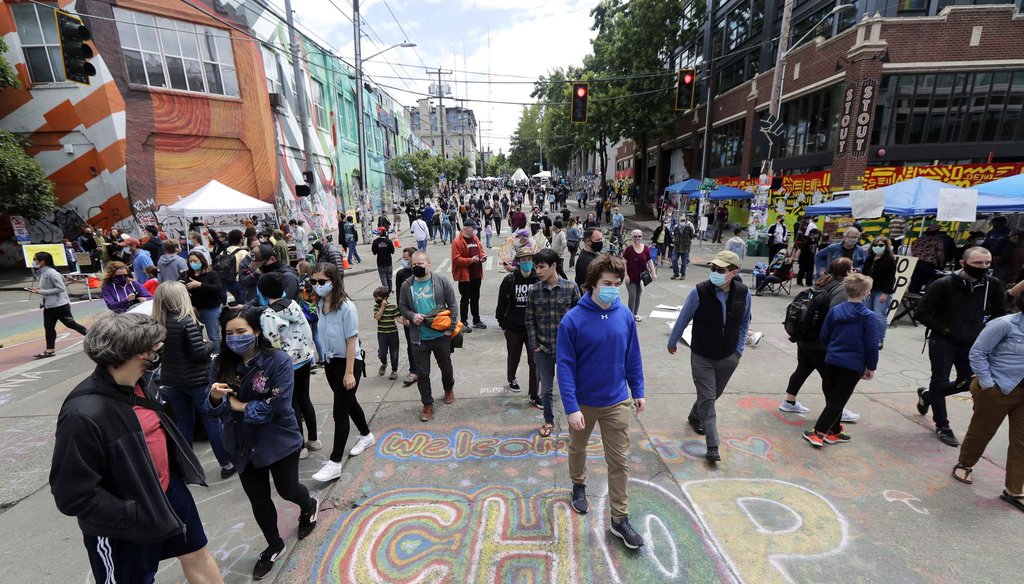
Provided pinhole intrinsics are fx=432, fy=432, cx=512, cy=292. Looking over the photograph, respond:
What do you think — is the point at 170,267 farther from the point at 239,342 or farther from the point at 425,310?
the point at 239,342

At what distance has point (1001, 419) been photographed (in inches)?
137

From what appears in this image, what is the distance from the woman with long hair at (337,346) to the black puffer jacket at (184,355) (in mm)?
950

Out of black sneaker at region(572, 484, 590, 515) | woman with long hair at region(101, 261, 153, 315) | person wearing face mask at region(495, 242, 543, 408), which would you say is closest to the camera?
black sneaker at region(572, 484, 590, 515)

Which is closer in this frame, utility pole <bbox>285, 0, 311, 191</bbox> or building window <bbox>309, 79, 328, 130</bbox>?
utility pole <bbox>285, 0, 311, 191</bbox>

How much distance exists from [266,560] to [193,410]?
1.85 m

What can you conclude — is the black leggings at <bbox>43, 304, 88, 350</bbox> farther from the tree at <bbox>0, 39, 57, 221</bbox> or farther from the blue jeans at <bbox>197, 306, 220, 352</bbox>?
the tree at <bbox>0, 39, 57, 221</bbox>

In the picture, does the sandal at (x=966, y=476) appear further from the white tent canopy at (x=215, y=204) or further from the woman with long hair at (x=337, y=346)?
the white tent canopy at (x=215, y=204)

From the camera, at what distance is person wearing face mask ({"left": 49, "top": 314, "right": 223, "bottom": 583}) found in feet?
5.82

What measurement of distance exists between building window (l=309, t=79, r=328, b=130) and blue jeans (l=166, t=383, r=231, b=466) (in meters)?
23.0

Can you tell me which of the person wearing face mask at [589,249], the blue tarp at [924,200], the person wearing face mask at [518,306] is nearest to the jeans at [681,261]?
the blue tarp at [924,200]

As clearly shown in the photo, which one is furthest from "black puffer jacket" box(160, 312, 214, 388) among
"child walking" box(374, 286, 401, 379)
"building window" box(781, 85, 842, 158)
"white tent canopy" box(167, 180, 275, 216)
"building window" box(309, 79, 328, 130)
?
"building window" box(309, 79, 328, 130)

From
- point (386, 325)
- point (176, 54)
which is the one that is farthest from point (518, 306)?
point (176, 54)

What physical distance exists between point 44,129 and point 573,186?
60047 mm

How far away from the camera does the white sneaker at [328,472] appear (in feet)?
12.5
